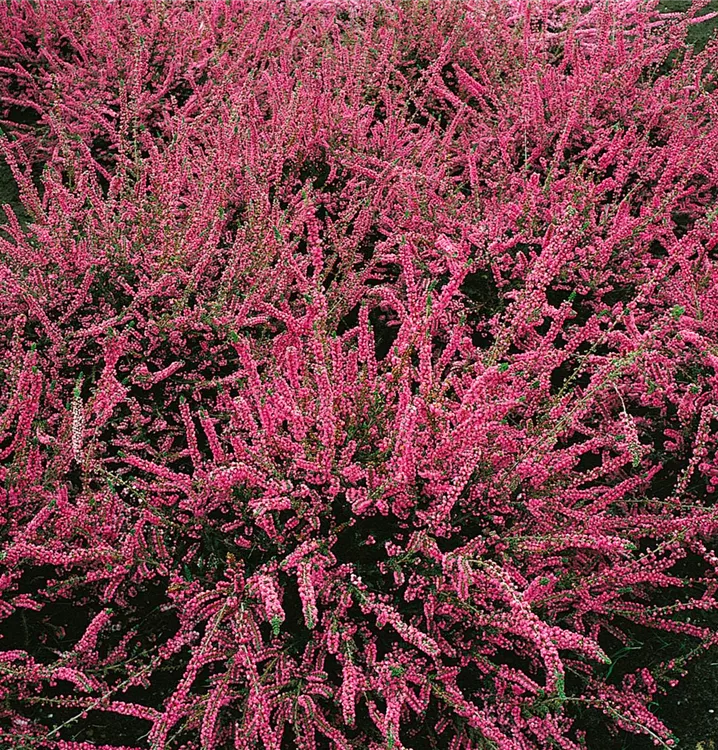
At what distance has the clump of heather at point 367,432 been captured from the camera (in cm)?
155

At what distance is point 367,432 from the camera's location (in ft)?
5.75

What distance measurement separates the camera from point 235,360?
2119 mm

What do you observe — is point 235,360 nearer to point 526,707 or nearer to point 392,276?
point 392,276

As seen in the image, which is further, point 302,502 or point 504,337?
point 504,337

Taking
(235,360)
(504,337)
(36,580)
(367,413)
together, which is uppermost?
(504,337)

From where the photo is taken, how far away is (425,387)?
1.66 meters

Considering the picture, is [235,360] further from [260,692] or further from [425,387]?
[260,692]

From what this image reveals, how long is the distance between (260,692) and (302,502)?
0.41 metres

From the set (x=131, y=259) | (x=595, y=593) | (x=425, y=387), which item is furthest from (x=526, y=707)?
(x=131, y=259)

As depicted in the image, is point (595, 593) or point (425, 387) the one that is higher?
point (425, 387)

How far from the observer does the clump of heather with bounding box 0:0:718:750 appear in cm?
155

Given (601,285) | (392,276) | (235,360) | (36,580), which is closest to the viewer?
(36,580)

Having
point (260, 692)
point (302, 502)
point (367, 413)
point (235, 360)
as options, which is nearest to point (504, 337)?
point (367, 413)

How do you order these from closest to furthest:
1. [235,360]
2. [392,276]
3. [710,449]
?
[710,449] → [235,360] → [392,276]
